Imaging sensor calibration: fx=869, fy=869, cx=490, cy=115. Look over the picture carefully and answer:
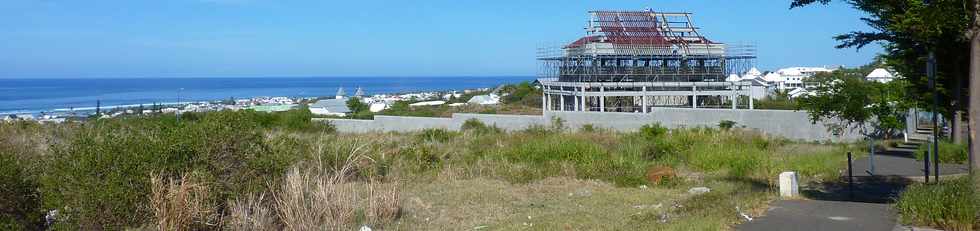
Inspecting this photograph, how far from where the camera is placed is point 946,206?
26.4 ft

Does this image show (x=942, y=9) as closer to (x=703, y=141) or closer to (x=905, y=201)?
(x=905, y=201)

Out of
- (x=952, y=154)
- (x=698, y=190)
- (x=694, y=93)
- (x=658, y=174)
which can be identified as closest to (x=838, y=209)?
(x=698, y=190)

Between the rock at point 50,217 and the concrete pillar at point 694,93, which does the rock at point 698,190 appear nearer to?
the rock at point 50,217

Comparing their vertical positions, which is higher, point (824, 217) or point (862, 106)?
point (862, 106)

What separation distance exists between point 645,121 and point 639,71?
411 inches

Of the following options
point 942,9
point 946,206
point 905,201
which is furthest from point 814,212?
point 942,9

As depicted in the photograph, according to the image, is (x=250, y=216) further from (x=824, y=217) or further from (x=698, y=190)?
(x=698, y=190)

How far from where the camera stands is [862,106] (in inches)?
1010

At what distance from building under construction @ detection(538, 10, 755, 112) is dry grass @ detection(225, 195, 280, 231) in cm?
3077

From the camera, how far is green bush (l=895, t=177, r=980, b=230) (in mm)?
7832

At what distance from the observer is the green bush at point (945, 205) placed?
308 inches

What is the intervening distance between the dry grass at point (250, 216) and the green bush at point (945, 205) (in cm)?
665

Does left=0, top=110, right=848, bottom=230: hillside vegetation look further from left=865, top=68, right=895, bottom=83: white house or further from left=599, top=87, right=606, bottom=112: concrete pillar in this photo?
left=599, top=87, right=606, bottom=112: concrete pillar

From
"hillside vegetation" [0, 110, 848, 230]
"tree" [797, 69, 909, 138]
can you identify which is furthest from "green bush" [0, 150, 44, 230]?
"tree" [797, 69, 909, 138]
